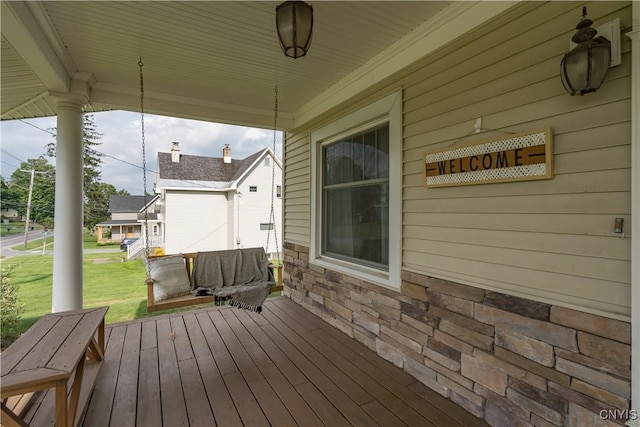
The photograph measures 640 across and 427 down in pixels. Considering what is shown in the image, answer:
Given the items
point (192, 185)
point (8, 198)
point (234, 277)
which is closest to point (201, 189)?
point (192, 185)

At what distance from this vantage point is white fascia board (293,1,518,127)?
1845mm

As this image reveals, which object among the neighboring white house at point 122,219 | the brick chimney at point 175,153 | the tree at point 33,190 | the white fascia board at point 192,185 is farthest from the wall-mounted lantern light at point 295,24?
the neighboring white house at point 122,219

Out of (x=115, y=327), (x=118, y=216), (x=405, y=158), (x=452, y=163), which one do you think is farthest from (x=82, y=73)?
(x=118, y=216)

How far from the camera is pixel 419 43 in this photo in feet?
7.50

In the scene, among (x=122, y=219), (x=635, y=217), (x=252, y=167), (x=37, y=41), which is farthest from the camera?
(x=122, y=219)

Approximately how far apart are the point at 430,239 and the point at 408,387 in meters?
1.19

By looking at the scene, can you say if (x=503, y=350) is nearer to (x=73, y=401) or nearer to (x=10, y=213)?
(x=73, y=401)

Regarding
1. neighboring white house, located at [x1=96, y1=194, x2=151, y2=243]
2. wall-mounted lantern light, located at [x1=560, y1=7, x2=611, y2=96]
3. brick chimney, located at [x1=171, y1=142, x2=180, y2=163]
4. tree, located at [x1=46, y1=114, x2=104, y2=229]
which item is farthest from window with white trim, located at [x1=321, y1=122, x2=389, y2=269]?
tree, located at [x1=46, y1=114, x2=104, y2=229]

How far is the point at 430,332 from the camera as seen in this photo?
2.27 meters

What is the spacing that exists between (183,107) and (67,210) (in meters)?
1.73

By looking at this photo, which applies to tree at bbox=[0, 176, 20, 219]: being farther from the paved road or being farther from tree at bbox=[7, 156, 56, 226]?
the paved road

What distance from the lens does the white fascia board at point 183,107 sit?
3271 millimetres

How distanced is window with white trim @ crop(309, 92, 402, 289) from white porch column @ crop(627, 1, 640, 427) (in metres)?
1.47

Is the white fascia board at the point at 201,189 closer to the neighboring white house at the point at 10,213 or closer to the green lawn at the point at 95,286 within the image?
the green lawn at the point at 95,286
